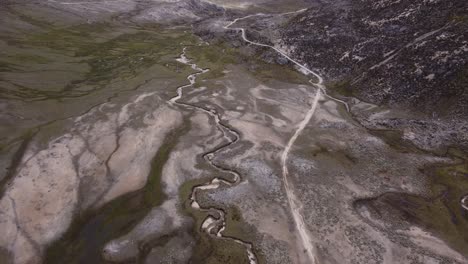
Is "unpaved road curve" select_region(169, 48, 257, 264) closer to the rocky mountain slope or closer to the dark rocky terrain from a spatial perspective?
the dark rocky terrain

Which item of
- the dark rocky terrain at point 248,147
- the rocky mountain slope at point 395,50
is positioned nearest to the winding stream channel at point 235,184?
the dark rocky terrain at point 248,147

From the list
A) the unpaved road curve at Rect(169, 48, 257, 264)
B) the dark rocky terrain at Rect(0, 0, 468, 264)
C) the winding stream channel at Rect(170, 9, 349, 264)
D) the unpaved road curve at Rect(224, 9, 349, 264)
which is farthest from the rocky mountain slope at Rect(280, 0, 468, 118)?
the unpaved road curve at Rect(169, 48, 257, 264)

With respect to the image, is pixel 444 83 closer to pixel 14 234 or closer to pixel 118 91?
pixel 118 91

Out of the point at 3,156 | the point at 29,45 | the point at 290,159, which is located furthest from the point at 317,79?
the point at 29,45

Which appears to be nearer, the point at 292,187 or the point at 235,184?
the point at 292,187

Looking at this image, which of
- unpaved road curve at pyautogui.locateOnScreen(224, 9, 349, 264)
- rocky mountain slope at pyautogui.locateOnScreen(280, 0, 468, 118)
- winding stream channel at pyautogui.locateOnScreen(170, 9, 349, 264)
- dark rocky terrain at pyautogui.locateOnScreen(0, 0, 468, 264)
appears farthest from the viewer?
rocky mountain slope at pyautogui.locateOnScreen(280, 0, 468, 118)

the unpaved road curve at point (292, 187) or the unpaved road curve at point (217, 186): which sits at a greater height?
the unpaved road curve at point (292, 187)

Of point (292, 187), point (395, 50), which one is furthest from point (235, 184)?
point (395, 50)

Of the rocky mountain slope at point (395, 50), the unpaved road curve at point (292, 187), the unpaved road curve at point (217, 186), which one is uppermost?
the rocky mountain slope at point (395, 50)

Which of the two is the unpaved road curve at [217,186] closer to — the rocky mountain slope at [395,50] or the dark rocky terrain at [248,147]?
the dark rocky terrain at [248,147]

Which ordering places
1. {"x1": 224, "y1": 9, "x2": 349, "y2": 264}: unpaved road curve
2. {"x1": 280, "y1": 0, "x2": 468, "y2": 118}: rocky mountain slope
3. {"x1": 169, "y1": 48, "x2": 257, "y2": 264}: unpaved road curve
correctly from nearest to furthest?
1. {"x1": 224, "y1": 9, "x2": 349, "y2": 264}: unpaved road curve
2. {"x1": 169, "y1": 48, "x2": 257, "y2": 264}: unpaved road curve
3. {"x1": 280, "y1": 0, "x2": 468, "y2": 118}: rocky mountain slope

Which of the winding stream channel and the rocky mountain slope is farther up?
the rocky mountain slope

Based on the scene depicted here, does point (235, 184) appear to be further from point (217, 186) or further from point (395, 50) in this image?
point (395, 50)
